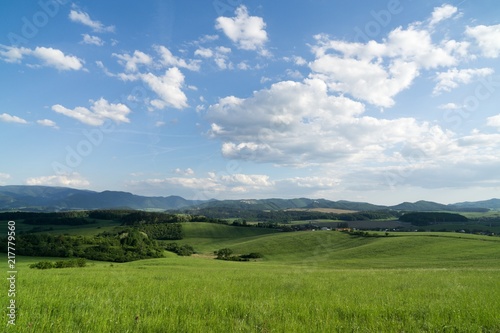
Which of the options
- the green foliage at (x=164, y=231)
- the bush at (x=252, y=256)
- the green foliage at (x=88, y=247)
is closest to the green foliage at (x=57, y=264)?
the green foliage at (x=88, y=247)

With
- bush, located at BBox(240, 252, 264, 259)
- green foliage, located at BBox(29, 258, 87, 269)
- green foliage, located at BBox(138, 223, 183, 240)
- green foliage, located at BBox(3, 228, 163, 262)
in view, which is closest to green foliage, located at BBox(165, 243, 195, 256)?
green foliage, located at BBox(3, 228, 163, 262)

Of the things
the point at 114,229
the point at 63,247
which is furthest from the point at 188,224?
the point at 63,247

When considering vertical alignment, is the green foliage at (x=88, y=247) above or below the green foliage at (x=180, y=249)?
above

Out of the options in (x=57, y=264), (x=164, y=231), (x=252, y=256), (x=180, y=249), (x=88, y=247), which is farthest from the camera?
(x=164, y=231)

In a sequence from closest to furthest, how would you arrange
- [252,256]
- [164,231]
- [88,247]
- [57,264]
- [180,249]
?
[57,264]
[88,247]
[252,256]
[180,249]
[164,231]

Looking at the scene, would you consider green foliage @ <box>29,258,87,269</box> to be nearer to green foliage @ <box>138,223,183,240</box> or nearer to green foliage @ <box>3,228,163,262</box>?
green foliage @ <box>3,228,163,262</box>

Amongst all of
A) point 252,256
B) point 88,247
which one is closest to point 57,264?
point 88,247


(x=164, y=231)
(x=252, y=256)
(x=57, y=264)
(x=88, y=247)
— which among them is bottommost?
(x=164, y=231)

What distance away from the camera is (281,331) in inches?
231

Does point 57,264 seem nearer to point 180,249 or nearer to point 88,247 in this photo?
point 88,247

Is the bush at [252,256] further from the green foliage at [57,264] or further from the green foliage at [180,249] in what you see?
the green foliage at [57,264]

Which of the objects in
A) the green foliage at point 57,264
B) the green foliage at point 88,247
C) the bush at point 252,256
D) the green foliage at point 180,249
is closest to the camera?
the green foliage at point 57,264

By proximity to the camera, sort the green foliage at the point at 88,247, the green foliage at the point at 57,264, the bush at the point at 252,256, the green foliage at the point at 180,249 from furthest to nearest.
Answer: the green foliage at the point at 180,249
the bush at the point at 252,256
the green foliage at the point at 88,247
the green foliage at the point at 57,264

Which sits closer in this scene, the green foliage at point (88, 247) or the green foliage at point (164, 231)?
the green foliage at point (88, 247)
